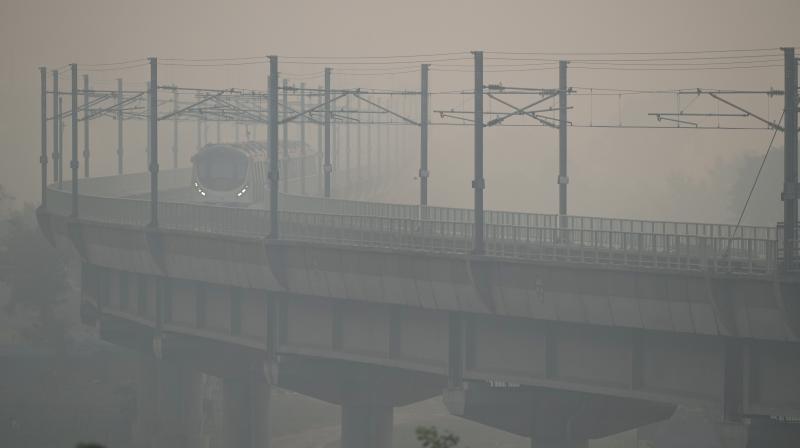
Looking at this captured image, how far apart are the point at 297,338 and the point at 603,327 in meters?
12.9

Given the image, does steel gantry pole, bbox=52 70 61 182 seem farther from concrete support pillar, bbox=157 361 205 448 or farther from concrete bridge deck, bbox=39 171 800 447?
concrete support pillar, bbox=157 361 205 448

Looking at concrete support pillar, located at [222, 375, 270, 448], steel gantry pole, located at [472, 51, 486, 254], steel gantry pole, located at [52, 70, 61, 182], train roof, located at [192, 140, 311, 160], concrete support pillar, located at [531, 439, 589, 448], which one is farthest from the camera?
train roof, located at [192, 140, 311, 160]

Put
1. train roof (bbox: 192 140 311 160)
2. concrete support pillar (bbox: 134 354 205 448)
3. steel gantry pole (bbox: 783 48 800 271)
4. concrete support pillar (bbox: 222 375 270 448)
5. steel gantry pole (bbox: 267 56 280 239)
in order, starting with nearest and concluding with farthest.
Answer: steel gantry pole (bbox: 783 48 800 271) → steel gantry pole (bbox: 267 56 280 239) → concrete support pillar (bbox: 222 375 270 448) → concrete support pillar (bbox: 134 354 205 448) → train roof (bbox: 192 140 311 160)

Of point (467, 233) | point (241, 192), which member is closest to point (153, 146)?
point (467, 233)

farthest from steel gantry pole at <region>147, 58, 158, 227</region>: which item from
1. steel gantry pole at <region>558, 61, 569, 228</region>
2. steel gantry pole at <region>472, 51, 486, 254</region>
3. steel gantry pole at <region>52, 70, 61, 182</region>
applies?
steel gantry pole at <region>472, 51, 486, 254</region>

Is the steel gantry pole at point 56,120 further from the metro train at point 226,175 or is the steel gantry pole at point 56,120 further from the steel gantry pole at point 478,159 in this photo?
the steel gantry pole at point 478,159

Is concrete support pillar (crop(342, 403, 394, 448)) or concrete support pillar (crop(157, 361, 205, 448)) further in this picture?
concrete support pillar (crop(157, 361, 205, 448))

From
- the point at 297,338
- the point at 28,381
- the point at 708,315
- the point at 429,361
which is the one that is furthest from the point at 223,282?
the point at 28,381

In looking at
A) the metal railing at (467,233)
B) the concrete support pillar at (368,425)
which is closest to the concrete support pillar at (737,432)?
the metal railing at (467,233)

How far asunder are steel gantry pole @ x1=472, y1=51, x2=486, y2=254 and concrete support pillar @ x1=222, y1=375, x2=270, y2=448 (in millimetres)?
19577

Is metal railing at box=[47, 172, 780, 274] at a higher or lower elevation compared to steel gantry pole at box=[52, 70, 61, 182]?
lower

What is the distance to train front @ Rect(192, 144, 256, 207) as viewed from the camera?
78.6m

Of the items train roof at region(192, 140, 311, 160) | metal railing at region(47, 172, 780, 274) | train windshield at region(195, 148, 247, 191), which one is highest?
train roof at region(192, 140, 311, 160)

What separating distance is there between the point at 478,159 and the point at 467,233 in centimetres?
414
